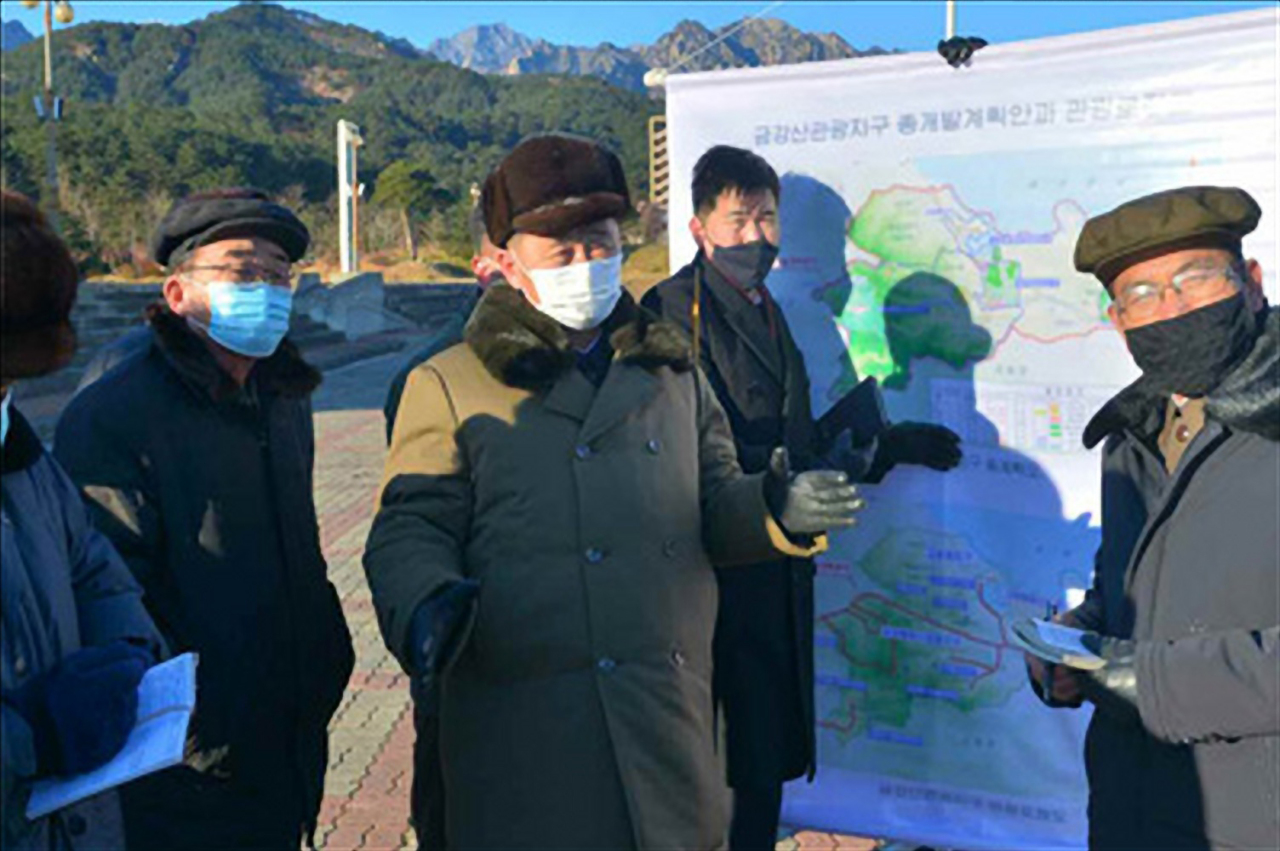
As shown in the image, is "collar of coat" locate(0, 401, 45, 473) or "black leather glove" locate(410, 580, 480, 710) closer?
"collar of coat" locate(0, 401, 45, 473)

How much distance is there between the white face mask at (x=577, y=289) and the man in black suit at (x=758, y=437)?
75 centimetres

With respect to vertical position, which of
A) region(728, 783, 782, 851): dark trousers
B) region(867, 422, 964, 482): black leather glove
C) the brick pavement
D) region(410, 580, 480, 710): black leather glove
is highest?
region(867, 422, 964, 482): black leather glove

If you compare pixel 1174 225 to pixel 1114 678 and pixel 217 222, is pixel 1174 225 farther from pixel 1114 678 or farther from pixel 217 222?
pixel 217 222

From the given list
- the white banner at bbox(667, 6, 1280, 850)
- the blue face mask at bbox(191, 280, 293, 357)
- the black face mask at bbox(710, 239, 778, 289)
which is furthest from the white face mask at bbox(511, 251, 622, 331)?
the white banner at bbox(667, 6, 1280, 850)

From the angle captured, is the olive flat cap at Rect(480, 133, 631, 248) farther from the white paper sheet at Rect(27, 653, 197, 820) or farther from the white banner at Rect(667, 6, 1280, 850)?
the white banner at Rect(667, 6, 1280, 850)

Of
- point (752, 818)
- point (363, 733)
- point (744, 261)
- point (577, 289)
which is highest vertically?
point (744, 261)

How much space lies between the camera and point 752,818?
3.03 m

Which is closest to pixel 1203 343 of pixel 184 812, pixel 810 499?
pixel 810 499

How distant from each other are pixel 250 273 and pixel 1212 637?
1.97 metres

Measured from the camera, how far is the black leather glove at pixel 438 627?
5.98ft

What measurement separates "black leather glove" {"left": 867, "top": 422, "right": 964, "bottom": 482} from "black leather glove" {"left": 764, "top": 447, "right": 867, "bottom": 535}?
3.55ft

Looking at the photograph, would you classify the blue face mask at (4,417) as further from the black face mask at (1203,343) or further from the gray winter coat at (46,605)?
the black face mask at (1203,343)

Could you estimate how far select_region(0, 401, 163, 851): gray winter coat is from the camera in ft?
4.92

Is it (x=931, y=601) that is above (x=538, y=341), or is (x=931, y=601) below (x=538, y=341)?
below
